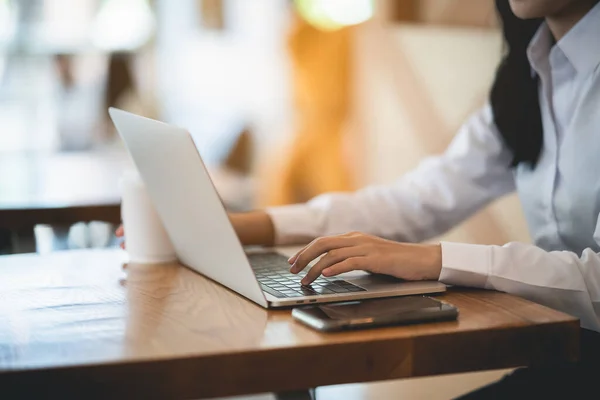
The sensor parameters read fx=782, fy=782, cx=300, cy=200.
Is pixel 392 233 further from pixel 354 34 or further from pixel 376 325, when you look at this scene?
pixel 354 34

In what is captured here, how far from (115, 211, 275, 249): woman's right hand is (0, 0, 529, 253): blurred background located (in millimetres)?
1046

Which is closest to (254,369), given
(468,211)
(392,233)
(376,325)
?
(376,325)

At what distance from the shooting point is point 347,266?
40.5 inches

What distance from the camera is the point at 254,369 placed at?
77 cm

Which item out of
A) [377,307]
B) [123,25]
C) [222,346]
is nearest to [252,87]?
[123,25]

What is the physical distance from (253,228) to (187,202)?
382 millimetres

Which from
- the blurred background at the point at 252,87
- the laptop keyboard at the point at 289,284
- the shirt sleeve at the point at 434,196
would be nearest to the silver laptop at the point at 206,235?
the laptop keyboard at the point at 289,284

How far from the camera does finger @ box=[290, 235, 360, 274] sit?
105cm

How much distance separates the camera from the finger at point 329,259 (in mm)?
1023

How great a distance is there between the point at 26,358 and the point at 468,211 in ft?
3.75

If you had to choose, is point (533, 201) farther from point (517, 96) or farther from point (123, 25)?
point (123, 25)

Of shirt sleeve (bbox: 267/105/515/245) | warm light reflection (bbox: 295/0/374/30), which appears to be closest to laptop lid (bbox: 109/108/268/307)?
shirt sleeve (bbox: 267/105/515/245)

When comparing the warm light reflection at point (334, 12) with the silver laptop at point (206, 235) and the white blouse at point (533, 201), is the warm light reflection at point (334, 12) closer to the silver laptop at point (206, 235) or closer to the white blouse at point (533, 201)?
the white blouse at point (533, 201)

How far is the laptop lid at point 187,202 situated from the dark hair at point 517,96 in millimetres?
662
